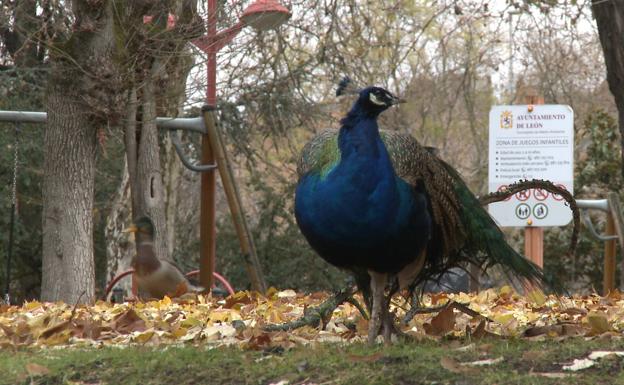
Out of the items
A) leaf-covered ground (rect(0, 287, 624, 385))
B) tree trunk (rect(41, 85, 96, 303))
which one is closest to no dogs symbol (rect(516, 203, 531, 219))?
leaf-covered ground (rect(0, 287, 624, 385))

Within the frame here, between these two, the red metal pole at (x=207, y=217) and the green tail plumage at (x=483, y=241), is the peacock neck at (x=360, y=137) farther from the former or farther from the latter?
the red metal pole at (x=207, y=217)

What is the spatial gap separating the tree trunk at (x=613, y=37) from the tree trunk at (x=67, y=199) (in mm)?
4765

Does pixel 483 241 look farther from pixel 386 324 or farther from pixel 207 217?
pixel 207 217

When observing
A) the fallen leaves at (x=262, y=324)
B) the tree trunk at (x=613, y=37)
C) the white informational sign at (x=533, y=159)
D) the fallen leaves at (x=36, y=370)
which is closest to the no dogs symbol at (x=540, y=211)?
the white informational sign at (x=533, y=159)

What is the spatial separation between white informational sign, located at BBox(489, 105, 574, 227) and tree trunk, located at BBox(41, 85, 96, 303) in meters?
3.99

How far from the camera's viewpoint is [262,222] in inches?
756

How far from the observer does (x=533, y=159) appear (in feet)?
37.9

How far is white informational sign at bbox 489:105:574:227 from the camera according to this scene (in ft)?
37.6

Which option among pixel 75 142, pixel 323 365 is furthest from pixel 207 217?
pixel 323 365

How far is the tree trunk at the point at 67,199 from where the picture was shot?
390 inches

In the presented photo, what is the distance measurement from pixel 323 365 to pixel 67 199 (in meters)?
5.92

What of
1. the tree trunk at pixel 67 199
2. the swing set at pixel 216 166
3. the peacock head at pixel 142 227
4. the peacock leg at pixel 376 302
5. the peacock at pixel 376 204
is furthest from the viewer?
the peacock head at pixel 142 227

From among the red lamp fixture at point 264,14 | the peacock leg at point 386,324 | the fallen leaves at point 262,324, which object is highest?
the red lamp fixture at point 264,14

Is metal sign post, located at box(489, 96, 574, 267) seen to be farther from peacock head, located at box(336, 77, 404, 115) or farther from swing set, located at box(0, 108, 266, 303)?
peacock head, located at box(336, 77, 404, 115)
